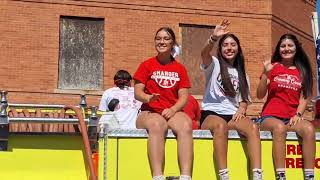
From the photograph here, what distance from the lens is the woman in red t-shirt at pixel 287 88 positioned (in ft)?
15.5

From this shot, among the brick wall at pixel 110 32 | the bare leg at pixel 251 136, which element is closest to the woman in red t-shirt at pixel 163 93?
the bare leg at pixel 251 136

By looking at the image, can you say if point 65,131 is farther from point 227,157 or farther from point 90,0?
Result: point 90,0

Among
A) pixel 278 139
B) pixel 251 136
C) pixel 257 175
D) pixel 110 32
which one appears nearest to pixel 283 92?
pixel 278 139

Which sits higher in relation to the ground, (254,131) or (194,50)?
(194,50)

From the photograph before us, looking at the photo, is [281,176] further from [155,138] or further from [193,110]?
[193,110]

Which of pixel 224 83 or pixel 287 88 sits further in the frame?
pixel 287 88

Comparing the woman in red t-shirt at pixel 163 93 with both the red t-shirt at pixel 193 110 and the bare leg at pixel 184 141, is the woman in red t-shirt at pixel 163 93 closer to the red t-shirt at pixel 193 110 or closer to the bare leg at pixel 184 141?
the bare leg at pixel 184 141

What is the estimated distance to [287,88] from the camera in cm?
499

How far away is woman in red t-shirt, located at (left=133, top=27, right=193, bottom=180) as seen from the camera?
4.09 meters

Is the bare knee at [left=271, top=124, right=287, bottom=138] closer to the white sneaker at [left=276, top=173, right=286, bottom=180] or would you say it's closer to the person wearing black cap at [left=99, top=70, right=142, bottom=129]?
the white sneaker at [left=276, top=173, right=286, bottom=180]

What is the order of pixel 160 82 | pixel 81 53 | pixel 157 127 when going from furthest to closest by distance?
pixel 81 53 < pixel 160 82 < pixel 157 127

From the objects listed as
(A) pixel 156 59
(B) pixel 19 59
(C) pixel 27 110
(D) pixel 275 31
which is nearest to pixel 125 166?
(A) pixel 156 59

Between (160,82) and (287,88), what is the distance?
47.5 inches

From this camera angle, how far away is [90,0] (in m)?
14.8
